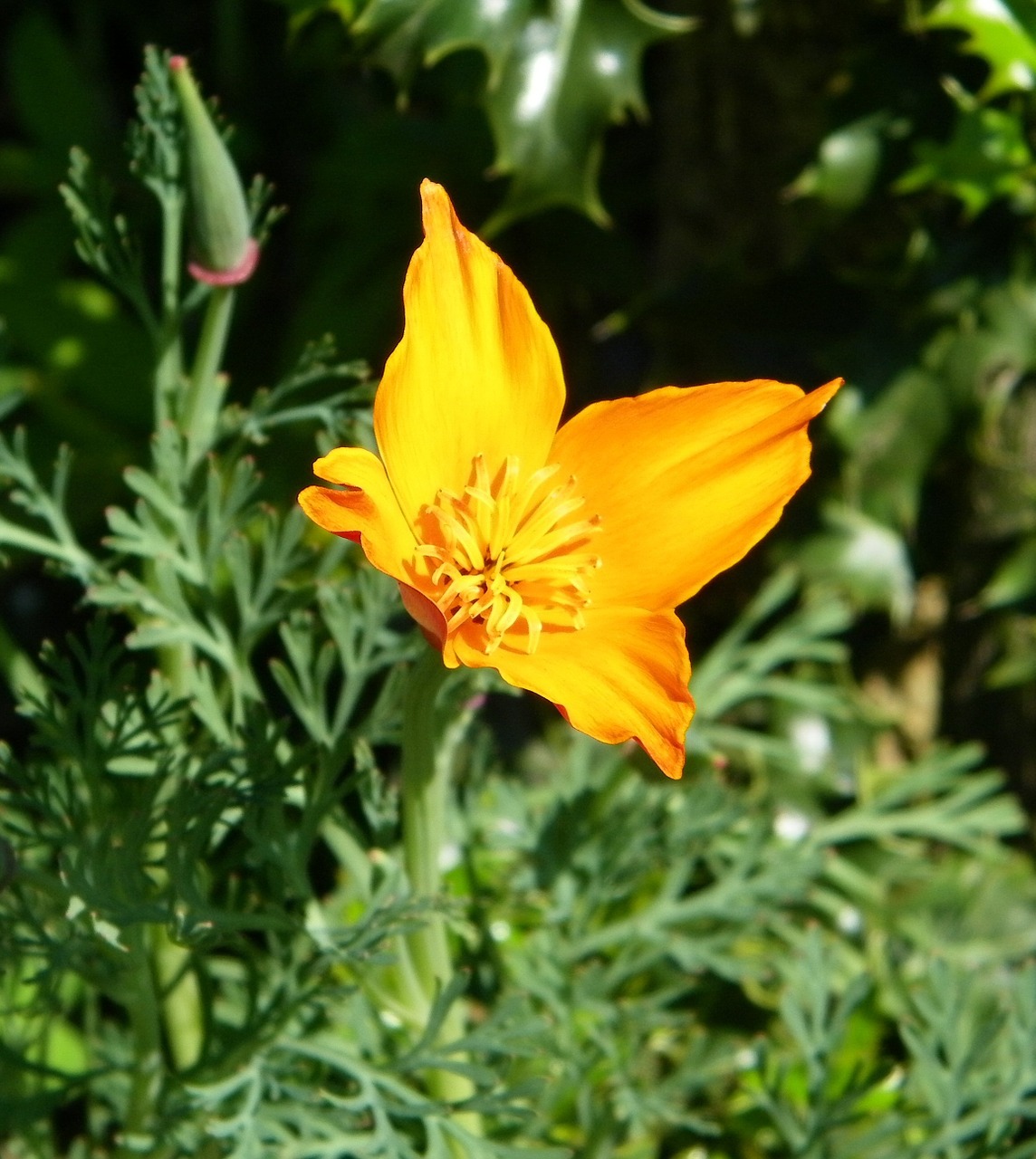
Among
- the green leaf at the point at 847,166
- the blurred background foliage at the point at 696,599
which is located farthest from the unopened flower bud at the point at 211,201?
the green leaf at the point at 847,166

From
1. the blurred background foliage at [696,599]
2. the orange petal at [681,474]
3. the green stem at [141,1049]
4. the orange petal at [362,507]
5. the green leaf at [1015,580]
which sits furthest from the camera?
the green leaf at [1015,580]

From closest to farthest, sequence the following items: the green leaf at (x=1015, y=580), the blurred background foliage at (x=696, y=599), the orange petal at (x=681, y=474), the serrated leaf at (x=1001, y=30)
→ the orange petal at (x=681, y=474)
the blurred background foliage at (x=696, y=599)
the serrated leaf at (x=1001, y=30)
the green leaf at (x=1015, y=580)

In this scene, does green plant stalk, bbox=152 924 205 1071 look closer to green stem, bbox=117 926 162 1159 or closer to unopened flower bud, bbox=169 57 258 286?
green stem, bbox=117 926 162 1159

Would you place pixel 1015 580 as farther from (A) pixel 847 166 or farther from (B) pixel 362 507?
(B) pixel 362 507

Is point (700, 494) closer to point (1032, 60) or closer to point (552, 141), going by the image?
point (552, 141)

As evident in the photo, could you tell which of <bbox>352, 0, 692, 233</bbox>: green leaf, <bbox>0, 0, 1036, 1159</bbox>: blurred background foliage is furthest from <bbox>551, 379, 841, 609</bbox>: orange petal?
<bbox>352, 0, 692, 233</bbox>: green leaf

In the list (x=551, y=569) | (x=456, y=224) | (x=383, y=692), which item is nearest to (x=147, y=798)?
(x=383, y=692)

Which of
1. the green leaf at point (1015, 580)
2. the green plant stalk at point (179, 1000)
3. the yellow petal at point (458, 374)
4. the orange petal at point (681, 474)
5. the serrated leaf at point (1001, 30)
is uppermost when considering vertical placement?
the yellow petal at point (458, 374)

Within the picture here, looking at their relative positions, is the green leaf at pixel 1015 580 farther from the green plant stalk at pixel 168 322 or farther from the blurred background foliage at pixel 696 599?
the green plant stalk at pixel 168 322
